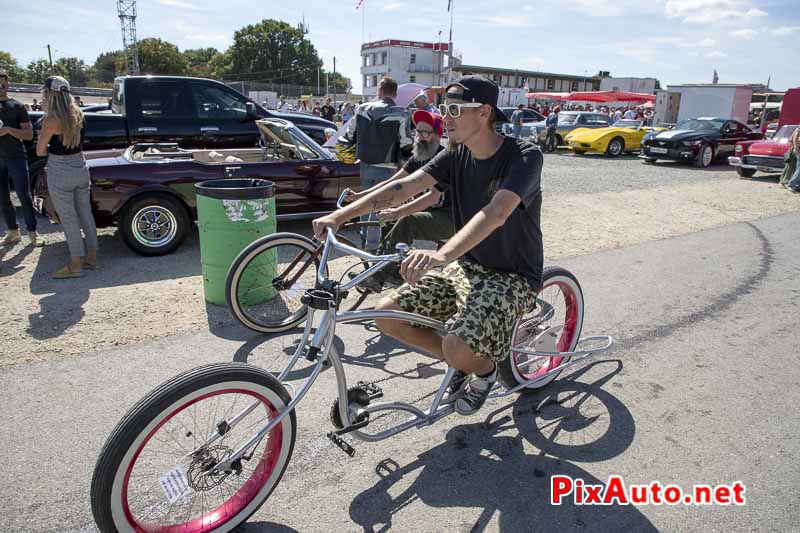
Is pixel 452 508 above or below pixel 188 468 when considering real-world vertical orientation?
below

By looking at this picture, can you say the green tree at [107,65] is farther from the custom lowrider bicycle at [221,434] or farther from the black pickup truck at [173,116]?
the custom lowrider bicycle at [221,434]

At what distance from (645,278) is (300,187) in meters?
4.57

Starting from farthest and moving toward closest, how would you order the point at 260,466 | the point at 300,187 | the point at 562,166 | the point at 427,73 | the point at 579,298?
the point at 427,73 → the point at 562,166 → the point at 300,187 → the point at 579,298 → the point at 260,466

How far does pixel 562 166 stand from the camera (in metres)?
18.0

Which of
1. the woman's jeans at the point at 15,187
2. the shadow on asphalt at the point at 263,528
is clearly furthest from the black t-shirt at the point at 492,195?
the woman's jeans at the point at 15,187

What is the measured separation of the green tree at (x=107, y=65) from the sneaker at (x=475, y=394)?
10649cm

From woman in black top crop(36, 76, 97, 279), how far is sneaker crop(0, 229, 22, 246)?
1665mm

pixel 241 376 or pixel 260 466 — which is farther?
pixel 260 466

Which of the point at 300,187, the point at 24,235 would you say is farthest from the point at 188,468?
the point at 24,235

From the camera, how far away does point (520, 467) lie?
3.06 metres

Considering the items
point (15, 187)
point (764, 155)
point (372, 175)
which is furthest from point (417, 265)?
point (764, 155)

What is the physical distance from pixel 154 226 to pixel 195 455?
5.14 m

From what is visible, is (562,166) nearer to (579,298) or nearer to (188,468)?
(579,298)

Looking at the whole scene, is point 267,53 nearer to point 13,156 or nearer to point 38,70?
point 38,70
